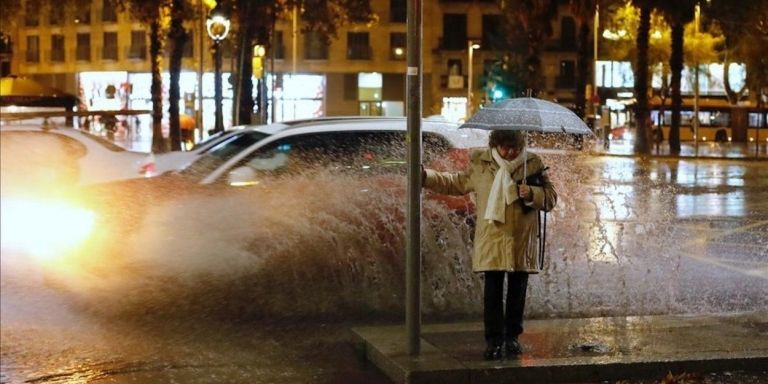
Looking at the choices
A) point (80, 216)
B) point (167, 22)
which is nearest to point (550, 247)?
point (80, 216)

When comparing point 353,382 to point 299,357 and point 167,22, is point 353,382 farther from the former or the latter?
point 167,22

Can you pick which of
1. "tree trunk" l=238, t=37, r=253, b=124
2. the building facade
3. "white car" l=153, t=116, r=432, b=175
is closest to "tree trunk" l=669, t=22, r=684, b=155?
"tree trunk" l=238, t=37, r=253, b=124

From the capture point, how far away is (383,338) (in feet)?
24.2

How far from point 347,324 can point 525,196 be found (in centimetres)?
255

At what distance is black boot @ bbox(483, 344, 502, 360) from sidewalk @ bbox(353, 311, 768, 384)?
0.05 m

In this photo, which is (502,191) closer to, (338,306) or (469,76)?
(338,306)

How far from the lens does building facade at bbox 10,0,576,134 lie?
227ft

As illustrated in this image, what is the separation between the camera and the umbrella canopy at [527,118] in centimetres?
674

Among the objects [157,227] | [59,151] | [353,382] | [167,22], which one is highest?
[167,22]

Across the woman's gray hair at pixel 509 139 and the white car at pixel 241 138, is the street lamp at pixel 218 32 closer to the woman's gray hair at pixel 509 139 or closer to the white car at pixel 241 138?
the white car at pixel 241 138

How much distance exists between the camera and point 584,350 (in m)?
6.99

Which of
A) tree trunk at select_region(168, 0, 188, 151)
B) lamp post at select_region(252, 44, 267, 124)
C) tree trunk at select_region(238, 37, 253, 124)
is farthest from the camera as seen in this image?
tree trunk at select_region(168, 0, 188, 151)

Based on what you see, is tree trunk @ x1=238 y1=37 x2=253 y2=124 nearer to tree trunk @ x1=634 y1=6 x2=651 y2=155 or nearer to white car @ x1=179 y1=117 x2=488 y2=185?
tree trunk @ x1=634 y1=6 x2=651 y2=155

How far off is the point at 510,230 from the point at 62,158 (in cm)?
369
